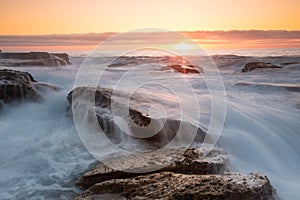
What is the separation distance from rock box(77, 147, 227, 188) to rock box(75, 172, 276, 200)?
1.15 feet

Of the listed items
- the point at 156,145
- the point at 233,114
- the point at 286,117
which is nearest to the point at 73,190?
the point at 156,145

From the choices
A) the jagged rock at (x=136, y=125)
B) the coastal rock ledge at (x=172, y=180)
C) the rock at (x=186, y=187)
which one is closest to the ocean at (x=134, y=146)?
the jagged rock at (x=136, y=125)

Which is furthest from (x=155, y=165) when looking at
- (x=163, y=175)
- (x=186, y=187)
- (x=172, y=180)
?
(x=186, y=187)

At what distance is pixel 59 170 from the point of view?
231 inches

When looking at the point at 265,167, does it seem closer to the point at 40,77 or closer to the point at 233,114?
the point at 233,114

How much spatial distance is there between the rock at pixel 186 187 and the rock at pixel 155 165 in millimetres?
351

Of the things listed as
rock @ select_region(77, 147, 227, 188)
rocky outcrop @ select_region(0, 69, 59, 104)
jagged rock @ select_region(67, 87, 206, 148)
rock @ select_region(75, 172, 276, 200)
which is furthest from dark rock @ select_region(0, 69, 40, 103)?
rock @ select_region(75, 172, 276, 200)

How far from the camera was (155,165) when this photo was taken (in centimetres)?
516

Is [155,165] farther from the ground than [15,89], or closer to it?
closer to it

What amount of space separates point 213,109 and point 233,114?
1.98 feet

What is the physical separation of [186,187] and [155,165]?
1013mm

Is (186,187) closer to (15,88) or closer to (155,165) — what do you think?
(155,165)

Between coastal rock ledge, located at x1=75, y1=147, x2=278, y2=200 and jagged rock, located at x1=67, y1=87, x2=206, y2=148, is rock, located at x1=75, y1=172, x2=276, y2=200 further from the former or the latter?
jagged rock, located at x1=67, y1=87, x2=206, y2=148

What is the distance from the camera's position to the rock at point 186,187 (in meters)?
4.09
